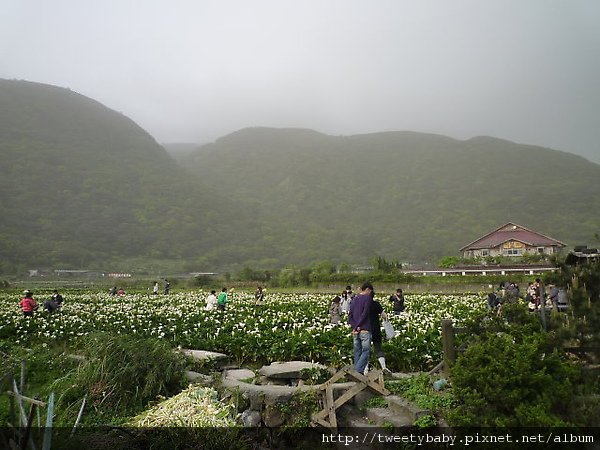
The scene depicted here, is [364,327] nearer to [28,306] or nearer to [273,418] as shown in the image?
[273,418]

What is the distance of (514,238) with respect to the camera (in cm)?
6838

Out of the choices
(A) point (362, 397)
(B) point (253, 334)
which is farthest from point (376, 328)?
(B) point (253, 334)

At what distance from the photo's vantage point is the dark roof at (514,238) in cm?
6761

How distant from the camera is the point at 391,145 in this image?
184 meters

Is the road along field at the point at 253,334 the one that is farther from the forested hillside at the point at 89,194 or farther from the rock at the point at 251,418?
the forested hillside at the point at 89,194

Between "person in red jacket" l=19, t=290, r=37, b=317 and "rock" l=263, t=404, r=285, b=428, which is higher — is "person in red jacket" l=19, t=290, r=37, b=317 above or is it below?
above

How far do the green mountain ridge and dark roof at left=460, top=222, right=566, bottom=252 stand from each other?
29.5 metres

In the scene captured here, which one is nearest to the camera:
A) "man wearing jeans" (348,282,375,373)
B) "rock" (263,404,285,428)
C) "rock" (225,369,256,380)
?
"rock" (263,404,285,428)

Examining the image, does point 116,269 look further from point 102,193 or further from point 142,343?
point 142,343

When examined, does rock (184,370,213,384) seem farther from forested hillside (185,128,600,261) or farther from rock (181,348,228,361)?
forested hillside (185,128,600,261)

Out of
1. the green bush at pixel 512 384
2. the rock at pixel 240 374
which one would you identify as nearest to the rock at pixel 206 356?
the rock at pixel 240 374

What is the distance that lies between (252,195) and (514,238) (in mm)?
107435

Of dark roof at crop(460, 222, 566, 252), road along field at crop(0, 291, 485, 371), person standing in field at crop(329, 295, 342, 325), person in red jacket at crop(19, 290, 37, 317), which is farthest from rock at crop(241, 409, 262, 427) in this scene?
dark roof at crop(460, 222, 566, 252)

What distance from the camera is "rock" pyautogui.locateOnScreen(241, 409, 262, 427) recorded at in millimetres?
7504
